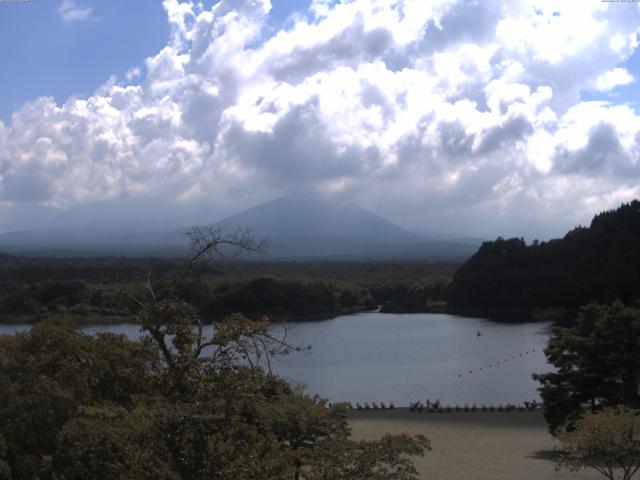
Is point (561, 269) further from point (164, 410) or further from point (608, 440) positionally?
point (164, 410)

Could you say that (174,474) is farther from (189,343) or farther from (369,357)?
(369,357)

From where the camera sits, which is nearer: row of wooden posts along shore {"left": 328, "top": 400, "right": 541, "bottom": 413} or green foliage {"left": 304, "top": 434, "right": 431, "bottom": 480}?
green foliage {"left": 304, "top": 434, "right": 431, "bottom": 480}

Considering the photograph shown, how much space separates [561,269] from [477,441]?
37.8 m

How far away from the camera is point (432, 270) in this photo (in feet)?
263

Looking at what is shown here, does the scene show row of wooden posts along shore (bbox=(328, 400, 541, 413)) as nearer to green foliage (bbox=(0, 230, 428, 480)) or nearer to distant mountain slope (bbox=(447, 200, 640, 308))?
green foliage (bbox=(0, 230, 428, 480))

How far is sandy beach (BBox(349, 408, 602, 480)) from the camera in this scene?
14414 mm

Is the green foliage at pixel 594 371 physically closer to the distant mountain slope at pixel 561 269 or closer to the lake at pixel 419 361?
the lake at pixel 419 361

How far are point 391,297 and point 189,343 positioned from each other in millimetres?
59159

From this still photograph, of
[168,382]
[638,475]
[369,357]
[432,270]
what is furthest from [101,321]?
[432,270]

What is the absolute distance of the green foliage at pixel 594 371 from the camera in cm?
1614

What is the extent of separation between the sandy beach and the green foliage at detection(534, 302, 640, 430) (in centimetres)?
114

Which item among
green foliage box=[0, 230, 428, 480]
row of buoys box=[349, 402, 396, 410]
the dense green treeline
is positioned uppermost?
green foliage box=[0, 230, 428, 480]

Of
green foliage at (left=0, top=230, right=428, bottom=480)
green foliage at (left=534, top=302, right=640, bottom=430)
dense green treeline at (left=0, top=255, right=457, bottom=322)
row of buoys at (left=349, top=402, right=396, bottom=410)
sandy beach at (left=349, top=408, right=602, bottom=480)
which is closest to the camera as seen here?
green foliage at (left=0, top=230, right=428, bottom=480)

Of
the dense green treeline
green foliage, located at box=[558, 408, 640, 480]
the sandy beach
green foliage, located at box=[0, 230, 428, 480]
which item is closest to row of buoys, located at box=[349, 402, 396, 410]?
the sandy beach
